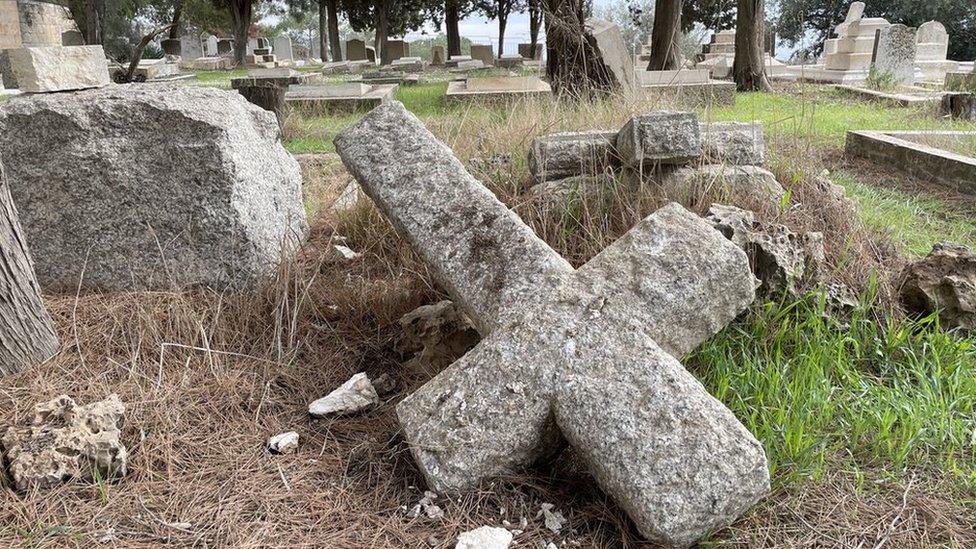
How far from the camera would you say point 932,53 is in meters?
18.4

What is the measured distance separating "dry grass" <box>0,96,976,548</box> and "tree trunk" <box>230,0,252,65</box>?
2830cm

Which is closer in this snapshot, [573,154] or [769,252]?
[769,252]

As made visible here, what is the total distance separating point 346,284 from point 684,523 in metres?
1.95

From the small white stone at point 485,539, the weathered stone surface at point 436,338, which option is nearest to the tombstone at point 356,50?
the weathered stone surface at point 436,338

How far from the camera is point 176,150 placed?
9.62ft

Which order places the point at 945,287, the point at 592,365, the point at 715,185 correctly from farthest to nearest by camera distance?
1. the point at 715,185
2. the point at 945,287
3. the point at 592,365

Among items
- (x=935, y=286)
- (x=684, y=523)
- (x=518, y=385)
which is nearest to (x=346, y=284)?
(x=518, y=385)

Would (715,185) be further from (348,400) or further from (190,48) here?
(190,48)

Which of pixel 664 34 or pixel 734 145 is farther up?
pixel 664 34

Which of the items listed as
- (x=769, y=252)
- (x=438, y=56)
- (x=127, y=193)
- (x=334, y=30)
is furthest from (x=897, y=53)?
(x=334, y=30)

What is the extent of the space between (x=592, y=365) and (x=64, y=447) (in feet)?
5.00

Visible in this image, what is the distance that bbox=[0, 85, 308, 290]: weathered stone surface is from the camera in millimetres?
2902

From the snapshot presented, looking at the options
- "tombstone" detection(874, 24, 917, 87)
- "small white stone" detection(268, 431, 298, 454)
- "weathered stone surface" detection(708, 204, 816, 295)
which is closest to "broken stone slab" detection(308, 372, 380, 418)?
"small white stone" detection(268, 431, 298, 454)

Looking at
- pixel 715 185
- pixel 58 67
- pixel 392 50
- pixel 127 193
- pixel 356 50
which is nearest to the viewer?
pixel 127 193
